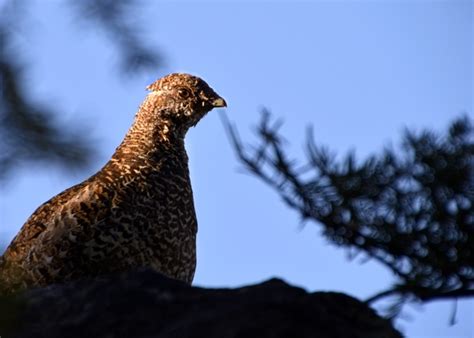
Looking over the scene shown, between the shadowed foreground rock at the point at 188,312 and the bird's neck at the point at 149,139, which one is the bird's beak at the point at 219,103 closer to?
the bird's neck at the point at 149,139

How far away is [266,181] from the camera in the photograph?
3.67 meters

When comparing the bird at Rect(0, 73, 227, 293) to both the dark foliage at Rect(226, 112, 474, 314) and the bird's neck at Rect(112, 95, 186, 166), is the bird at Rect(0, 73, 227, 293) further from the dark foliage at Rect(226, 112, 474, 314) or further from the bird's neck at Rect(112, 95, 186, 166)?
the dark foliage at Rect(226, 112, 474, 314)

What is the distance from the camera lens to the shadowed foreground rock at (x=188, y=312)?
16.1ft

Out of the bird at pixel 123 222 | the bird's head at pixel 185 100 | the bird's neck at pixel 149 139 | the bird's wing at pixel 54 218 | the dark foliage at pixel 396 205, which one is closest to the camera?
the dark foliage at pixel 396 205

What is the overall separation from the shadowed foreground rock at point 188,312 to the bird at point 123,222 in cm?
92

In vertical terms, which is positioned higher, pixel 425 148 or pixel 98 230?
pixel 98 230

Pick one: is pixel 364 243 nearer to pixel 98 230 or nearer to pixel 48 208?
pixel 98 230

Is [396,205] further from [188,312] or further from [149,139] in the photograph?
[149,139]

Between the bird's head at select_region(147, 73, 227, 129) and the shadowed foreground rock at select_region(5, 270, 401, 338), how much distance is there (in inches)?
117

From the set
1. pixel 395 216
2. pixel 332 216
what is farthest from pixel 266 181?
pixel 395 216

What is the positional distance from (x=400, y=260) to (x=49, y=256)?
12.9ft

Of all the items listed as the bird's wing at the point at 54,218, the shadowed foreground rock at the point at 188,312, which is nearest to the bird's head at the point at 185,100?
the bird's wing at the point at 54,218

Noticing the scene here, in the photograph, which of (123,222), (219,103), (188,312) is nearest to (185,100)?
(219,103)

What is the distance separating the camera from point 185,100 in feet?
28.1
